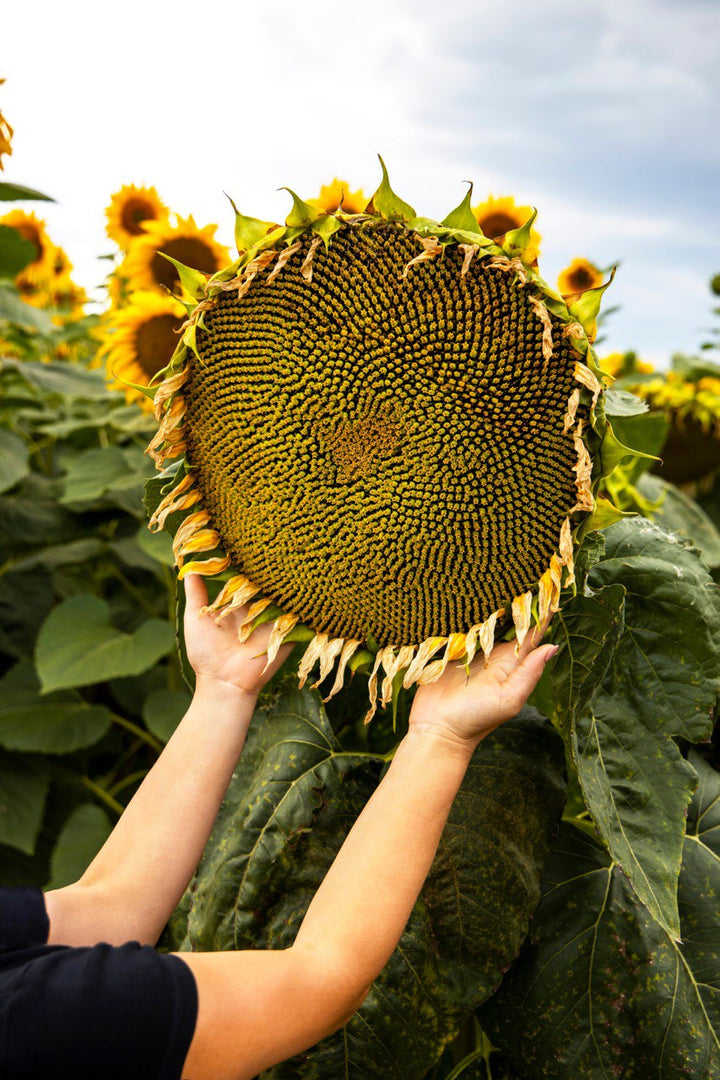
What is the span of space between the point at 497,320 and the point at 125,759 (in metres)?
2.11

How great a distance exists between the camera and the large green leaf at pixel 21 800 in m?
2.33

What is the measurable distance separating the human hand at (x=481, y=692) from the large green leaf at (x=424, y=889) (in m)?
0.19

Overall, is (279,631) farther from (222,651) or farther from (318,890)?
(318,890)

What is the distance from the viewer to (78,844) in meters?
2.27

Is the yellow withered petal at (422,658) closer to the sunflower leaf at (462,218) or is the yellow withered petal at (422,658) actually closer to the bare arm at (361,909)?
the bare arm at (361,909)

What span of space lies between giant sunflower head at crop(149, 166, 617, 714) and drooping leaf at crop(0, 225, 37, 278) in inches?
59.9

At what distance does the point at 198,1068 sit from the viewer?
3.02 ft

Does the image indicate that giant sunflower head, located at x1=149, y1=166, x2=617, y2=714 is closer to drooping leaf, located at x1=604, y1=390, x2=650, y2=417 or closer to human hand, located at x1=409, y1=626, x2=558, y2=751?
human hand, located at x1=409, y1=626, x2=558, y2=751

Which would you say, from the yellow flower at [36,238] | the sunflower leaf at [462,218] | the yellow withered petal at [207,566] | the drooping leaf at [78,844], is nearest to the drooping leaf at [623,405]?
the sunflower leaf at [462,218]

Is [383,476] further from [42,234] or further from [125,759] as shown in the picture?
[42,234]

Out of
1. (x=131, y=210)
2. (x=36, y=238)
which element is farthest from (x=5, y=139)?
(x=36, y=238)

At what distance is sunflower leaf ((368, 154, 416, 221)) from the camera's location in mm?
959

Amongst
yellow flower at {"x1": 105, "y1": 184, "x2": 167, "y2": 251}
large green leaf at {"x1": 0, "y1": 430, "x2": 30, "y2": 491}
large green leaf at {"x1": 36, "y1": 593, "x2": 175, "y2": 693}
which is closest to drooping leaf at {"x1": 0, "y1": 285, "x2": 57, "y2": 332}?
large green leaf at {"x1": 0, "y1": 430, "x2": 30, "y2": 491}

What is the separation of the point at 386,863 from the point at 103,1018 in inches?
12.8
